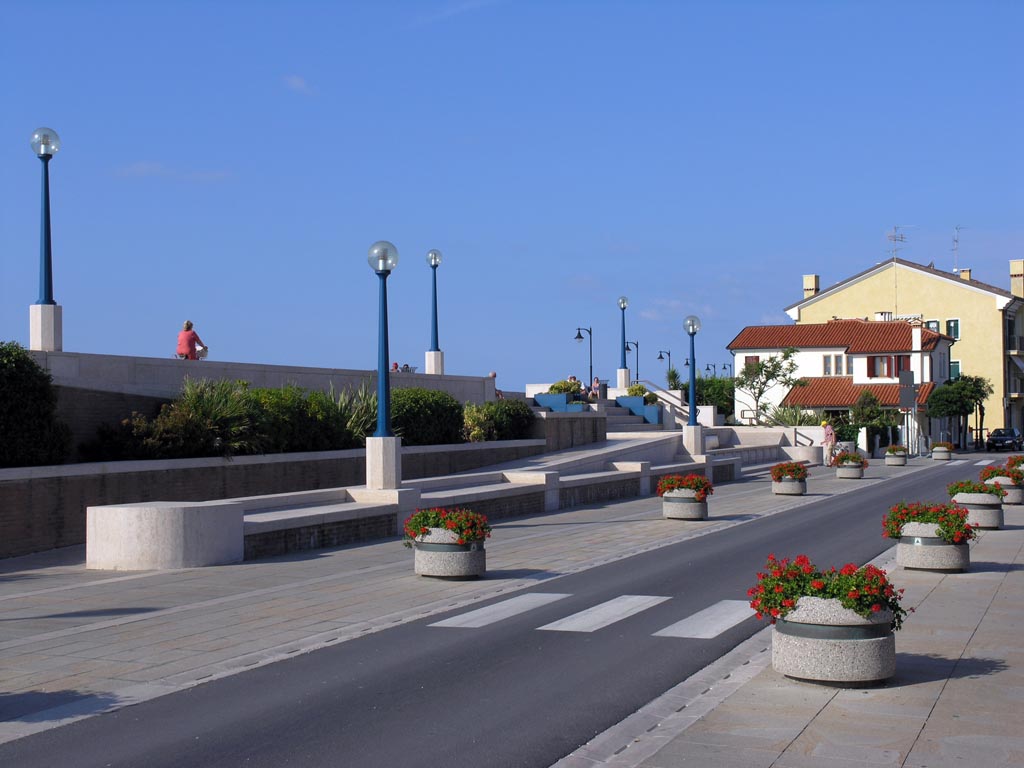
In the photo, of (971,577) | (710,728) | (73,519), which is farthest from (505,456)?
(710,728)

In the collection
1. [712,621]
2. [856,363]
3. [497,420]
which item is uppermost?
[856,363]

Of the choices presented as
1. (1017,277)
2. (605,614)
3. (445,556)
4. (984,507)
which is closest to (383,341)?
(445,556)

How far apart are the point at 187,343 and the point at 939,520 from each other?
16.0m

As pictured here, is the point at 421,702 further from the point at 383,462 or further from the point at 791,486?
the point at 791,486

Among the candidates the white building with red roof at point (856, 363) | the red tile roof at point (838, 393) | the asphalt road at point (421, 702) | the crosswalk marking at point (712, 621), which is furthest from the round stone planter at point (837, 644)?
the red tile roof at point (838, 393)

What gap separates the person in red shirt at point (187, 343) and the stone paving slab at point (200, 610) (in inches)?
304

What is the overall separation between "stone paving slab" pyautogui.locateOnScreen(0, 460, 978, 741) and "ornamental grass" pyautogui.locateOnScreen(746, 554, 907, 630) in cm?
81

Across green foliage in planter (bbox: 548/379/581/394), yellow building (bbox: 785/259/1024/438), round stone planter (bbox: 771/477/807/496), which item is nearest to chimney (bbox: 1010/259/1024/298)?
yellow building (bbox: 785/259/1024/438)

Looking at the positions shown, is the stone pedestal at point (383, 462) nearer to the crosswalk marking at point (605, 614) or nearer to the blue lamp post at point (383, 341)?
the blue lamp post at point (383, 341)

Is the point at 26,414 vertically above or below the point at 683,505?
above

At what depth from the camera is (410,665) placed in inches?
384

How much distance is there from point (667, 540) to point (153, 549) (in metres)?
9.01

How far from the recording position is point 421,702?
842cm

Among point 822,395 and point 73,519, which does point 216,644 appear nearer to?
point 73,519
